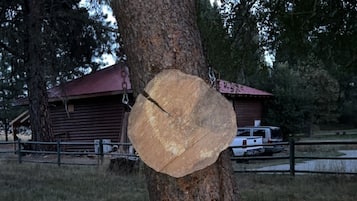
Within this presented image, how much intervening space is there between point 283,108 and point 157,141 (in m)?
28.8

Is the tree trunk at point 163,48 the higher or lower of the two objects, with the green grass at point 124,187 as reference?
higher

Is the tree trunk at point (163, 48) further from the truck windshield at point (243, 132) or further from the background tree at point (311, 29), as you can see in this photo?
the truck windshield at point (243, 132)

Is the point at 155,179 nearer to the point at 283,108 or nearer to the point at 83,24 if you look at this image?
the point at 83,24

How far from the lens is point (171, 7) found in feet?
10.0

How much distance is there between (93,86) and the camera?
22.4 meters

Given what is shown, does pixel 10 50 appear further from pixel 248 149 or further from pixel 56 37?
pixel 248 149

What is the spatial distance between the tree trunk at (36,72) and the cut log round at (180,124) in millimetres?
16058

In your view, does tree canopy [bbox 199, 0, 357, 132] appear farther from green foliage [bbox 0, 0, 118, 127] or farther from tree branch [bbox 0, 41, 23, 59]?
tree branch [bbox 0, 41, 23, 59]

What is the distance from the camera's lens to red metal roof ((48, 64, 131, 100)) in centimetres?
2098

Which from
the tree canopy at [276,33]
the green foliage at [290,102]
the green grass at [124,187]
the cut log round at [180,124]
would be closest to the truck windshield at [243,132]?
the green foliage at [290,102]

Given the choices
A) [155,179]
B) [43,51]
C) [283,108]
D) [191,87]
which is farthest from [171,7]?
[283,108]

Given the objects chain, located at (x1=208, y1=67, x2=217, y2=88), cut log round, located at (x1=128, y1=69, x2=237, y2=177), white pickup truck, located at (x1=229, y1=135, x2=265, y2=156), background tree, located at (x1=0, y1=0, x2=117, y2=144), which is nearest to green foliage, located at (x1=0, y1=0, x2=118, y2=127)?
background tree, located at (x1=0, y1=0, x2=117, y2=144)

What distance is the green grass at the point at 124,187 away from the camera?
320 inches

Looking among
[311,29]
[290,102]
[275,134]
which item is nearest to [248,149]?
[275,134]
